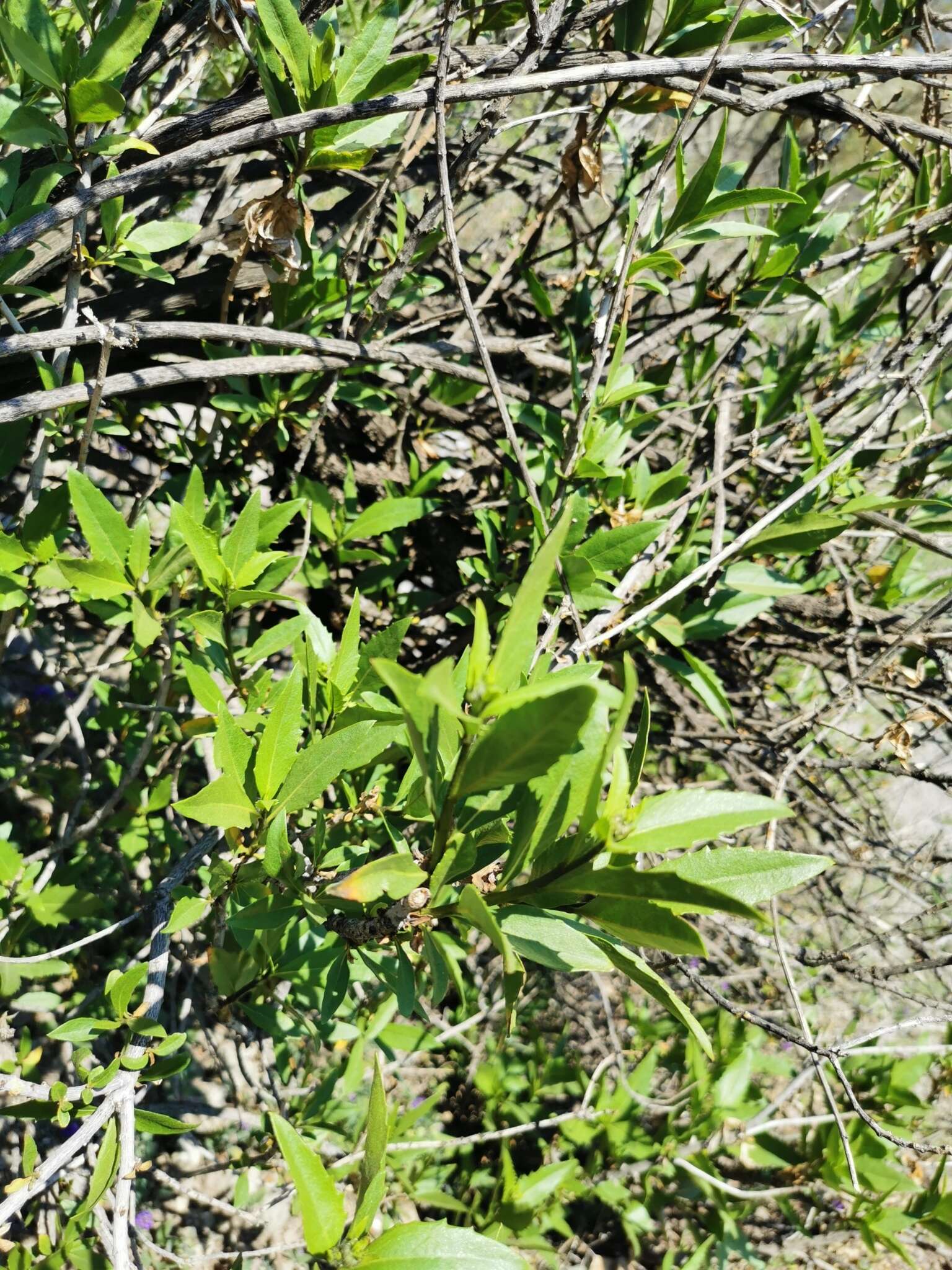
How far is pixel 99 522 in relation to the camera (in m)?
1.04

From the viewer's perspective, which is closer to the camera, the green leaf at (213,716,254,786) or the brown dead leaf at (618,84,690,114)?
the green leaf at (213,716,254,786)

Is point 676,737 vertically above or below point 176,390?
below

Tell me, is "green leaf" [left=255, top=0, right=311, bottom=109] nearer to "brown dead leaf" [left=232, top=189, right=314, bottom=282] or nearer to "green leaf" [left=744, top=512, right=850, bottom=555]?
"brown dead leaf" [left=232, top=189, right=314, bottom=282]

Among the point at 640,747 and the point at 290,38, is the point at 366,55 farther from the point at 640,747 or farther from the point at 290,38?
the point at 640,747

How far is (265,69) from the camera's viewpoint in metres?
0.96

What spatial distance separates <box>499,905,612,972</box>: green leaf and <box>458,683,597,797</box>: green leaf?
13 centimetres

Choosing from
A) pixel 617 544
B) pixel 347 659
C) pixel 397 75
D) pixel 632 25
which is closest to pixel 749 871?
pixel 347 659

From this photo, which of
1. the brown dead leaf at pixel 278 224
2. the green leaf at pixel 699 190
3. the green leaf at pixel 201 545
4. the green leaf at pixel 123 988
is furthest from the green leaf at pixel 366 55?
the green leaf at pixel 123 988

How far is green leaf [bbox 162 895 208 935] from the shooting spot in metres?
0.86

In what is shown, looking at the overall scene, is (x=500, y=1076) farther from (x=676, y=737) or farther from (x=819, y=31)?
(x=819, y=31)

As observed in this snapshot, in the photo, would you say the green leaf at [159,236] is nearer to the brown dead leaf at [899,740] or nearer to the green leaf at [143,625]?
the green leaf at [143,625]

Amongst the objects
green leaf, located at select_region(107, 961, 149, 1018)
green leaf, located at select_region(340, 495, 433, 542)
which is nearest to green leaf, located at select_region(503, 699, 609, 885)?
green leaf, located at select_region(107, 961, 149, 1018)

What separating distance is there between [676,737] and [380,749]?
100cm

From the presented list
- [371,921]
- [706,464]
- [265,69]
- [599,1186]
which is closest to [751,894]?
[371,921]
